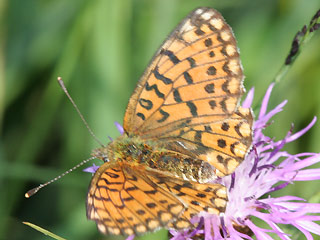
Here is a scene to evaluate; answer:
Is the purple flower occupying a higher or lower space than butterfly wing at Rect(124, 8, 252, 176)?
lower

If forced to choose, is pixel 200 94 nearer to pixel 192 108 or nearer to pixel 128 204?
pixel 192 108

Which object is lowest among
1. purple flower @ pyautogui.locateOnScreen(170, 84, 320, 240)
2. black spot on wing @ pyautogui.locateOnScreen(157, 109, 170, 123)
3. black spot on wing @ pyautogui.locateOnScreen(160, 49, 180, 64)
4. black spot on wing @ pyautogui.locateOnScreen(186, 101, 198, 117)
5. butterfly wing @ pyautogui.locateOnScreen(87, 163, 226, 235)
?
purple flower @ pyautogui.locateOnScreen(170, 84, 320, 240)

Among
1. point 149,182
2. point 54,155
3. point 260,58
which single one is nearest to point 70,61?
point 54,155

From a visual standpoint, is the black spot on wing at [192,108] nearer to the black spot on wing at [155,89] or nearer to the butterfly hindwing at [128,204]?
the black spot on wing at [155,89]

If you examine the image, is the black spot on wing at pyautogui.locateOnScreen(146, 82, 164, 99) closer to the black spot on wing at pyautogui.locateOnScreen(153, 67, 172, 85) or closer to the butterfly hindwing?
the black spot on wing at pyautogui.locateOnScreen(153, 67, 172, 85)

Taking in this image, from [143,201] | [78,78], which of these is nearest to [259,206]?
[143,201]

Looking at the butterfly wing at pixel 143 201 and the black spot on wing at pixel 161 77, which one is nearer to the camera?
the butterfly wing at pixel 143 201

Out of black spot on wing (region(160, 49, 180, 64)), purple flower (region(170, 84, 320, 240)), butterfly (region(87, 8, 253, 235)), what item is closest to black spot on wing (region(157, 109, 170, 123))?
butterfly (region(87, 8, 253, 235))

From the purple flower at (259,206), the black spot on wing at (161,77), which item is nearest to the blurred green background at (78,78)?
the purple flower at (259,206)
